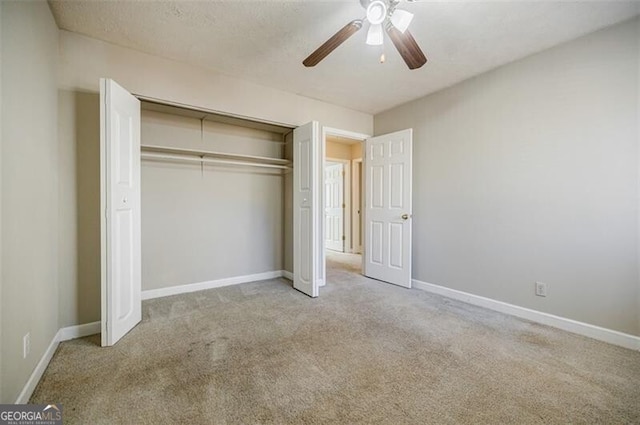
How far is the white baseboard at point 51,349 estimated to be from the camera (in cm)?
146

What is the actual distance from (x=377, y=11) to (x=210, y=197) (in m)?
2.78

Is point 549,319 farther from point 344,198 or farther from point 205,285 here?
point 344,198

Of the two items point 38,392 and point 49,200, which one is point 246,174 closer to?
point 49,200

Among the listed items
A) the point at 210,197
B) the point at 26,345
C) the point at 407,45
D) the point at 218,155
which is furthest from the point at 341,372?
the point at 218,155

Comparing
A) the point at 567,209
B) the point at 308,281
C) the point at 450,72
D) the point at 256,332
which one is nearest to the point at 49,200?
the point at 256,332

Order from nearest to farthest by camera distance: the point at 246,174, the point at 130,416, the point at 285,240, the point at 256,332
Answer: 1. the point at 130,416
2. the point at 256,332
3. the point at 246,174
4. the point at 285,240

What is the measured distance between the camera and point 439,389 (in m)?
1.58

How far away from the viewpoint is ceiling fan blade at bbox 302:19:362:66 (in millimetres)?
1682

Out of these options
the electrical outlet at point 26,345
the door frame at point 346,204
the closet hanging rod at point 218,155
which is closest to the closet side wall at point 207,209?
the closet hanging rod at point 218,155

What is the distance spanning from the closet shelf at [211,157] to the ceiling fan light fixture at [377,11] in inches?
86.1

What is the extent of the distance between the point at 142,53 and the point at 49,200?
1.55 metres

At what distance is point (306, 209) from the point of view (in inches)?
129

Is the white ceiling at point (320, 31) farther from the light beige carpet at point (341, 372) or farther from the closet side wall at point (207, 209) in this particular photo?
the light beige carpet at point (341, 372)

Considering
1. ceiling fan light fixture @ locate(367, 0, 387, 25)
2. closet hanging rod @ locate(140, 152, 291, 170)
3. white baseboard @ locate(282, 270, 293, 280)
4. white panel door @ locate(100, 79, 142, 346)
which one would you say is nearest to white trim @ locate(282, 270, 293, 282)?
white baseboard @ locate(282, 270, 293, 280)
